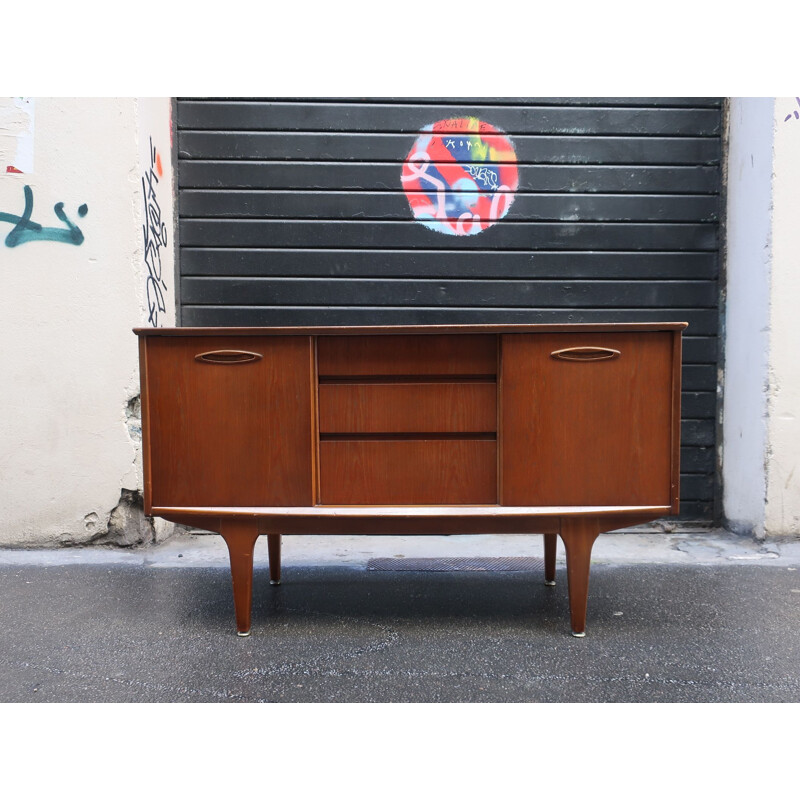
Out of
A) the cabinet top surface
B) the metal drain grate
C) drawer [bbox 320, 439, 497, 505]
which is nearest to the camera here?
the cabinet top surface

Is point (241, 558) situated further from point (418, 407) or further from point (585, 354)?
point (585, 354)

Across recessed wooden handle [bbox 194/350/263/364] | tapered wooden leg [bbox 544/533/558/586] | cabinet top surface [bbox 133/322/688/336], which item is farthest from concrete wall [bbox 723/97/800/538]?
recessed wooden handle [bbox 194/350/263/364]

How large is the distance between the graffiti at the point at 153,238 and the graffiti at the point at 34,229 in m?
0.32

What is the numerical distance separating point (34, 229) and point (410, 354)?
2.43 m

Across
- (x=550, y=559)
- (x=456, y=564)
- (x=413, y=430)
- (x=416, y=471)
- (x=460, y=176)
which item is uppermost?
(x=460, y=176)

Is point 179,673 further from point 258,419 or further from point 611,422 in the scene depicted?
point 611,422

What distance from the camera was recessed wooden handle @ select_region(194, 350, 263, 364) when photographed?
2082 mm

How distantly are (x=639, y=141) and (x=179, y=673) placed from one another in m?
3.68

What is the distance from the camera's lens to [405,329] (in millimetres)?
2047

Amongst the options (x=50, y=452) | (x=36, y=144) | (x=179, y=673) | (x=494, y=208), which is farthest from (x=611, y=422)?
(x=36, y=144)

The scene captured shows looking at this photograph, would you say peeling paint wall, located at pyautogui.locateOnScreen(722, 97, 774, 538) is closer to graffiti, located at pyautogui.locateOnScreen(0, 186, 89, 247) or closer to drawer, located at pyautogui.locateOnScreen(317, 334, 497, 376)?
drawer, located at pyautogui.locateOnScreen(317, 334, 497, 376)

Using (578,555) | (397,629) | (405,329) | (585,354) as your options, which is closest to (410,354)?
(405,329)

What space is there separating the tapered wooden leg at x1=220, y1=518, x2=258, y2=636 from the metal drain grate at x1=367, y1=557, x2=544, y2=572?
95 cm

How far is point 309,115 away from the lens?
11.5ft
